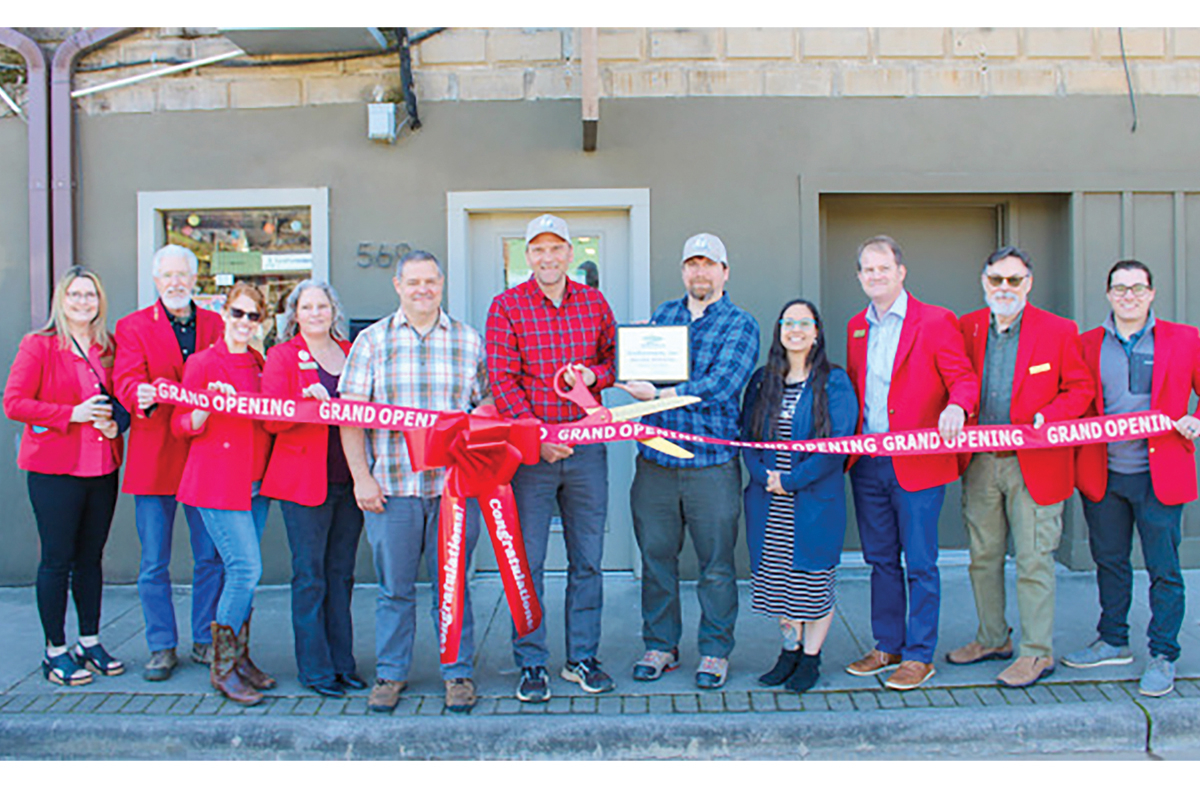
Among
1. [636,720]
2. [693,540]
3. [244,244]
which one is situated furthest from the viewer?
[244,244]

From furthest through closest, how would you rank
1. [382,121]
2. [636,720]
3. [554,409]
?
[382,121] < [554,409] < [636,720]

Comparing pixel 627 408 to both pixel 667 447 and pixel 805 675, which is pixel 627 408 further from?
pixel 805 675

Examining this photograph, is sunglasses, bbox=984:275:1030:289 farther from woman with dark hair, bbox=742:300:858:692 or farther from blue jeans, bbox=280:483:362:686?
blue jeans, bbox=280:483:362:686

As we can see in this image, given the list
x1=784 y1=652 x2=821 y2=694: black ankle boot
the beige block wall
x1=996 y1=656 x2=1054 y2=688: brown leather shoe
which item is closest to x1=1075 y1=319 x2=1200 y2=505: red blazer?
x1=996 y1=656 x2=1054 y2=688: brown leather shoe

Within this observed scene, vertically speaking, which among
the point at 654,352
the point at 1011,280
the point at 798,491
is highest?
the point at 1011,280

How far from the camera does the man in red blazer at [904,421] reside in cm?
402

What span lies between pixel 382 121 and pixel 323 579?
3.03 metres

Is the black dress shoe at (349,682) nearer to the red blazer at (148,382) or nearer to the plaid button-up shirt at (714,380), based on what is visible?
the red blazer at (148,382)

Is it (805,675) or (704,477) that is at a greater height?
(704,477)

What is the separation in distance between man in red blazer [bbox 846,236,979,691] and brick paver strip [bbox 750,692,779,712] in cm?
51

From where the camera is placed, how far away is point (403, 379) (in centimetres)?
388

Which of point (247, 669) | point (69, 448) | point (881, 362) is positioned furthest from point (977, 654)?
point (69, 448)

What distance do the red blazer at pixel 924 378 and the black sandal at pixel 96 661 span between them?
3.95 m

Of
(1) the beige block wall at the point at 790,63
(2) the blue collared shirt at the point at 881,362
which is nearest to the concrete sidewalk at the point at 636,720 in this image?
(2) the blue collared shirt at the point at 881,362
